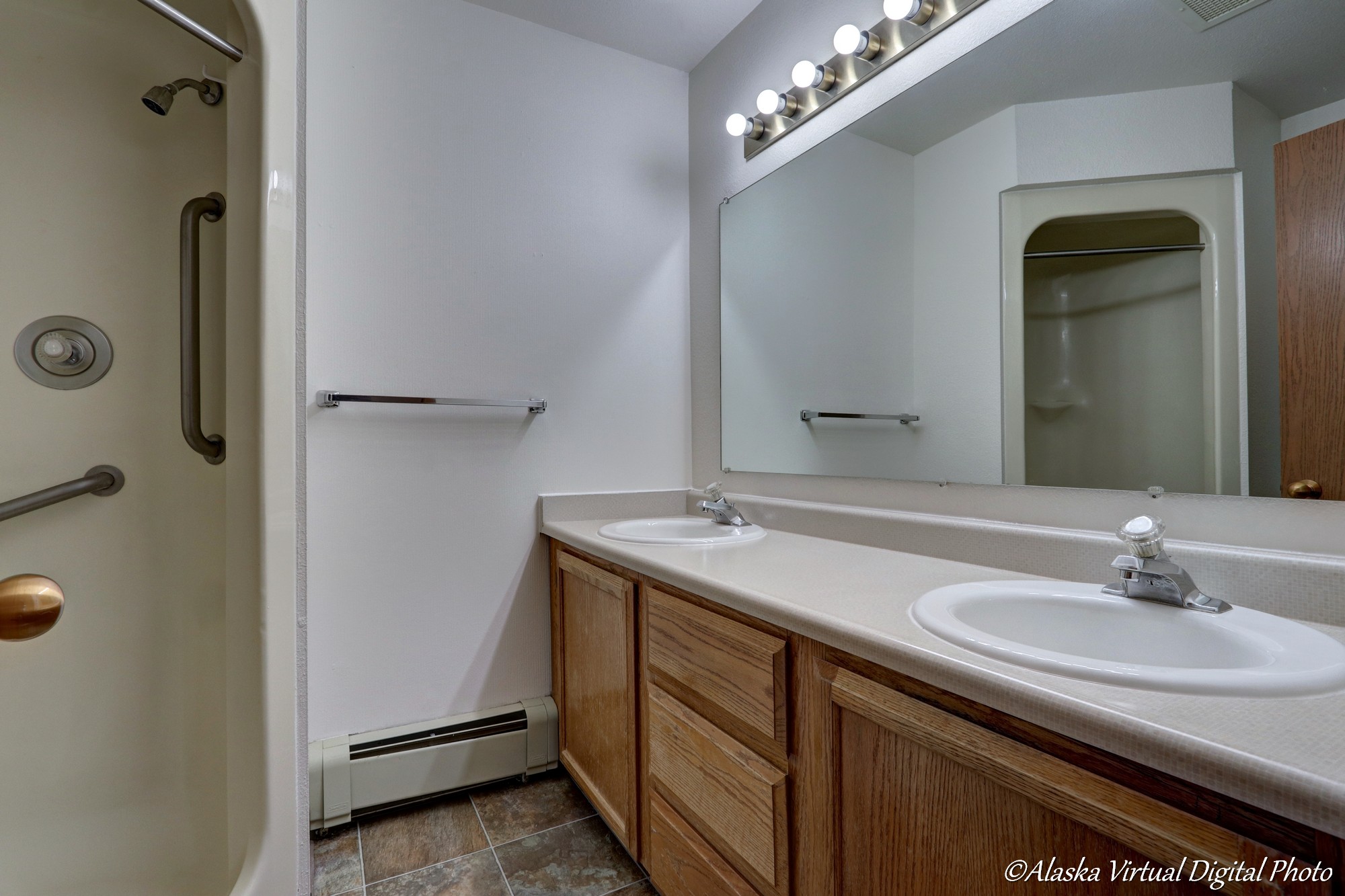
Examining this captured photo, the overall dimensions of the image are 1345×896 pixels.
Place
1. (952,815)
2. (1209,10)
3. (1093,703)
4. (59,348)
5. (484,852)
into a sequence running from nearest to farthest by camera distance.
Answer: (1093,703) < (952,815) < (1209,10) < (59,348) < (484,852)

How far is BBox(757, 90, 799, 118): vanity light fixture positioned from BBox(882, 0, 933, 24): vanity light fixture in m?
0.37

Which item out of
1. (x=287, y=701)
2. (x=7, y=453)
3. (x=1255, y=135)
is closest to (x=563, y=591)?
(x=287, y=701)

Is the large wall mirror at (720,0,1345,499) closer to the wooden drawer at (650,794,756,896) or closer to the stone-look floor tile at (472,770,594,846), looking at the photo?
the wooden drawer at (650,794,756,896)

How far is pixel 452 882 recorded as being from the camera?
135 centimetres

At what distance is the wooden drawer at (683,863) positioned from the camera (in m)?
0.98

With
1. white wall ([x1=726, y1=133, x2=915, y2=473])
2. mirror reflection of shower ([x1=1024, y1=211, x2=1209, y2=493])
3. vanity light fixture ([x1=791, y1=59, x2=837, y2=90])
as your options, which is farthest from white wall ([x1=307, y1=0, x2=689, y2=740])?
mirror reflection of shower ([x1=1024, y1=211, x2=1209, y2=493])

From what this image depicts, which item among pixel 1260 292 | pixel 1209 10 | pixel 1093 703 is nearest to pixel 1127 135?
pixel 1209 10

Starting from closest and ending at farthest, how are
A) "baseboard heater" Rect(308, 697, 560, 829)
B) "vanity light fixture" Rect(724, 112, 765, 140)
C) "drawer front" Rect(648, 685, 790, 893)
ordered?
"drawer front" Rect(648, 685, 790, 893) < "baseboard heater" Rect(308, 697, 560, 829) < "vanity light fixture" Rect(724, 112, 765, 140)

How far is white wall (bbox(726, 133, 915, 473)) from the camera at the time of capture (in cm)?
140

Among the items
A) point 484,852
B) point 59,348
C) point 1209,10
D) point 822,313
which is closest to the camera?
point 1209,10

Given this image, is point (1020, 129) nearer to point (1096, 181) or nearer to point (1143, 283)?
point (1096, 181)

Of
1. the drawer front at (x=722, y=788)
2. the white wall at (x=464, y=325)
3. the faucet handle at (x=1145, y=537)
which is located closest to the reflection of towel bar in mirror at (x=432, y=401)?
the white wall at (x=464, y=325)

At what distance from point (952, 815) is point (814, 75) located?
1.61m

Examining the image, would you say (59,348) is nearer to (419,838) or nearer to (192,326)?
(192,326)
